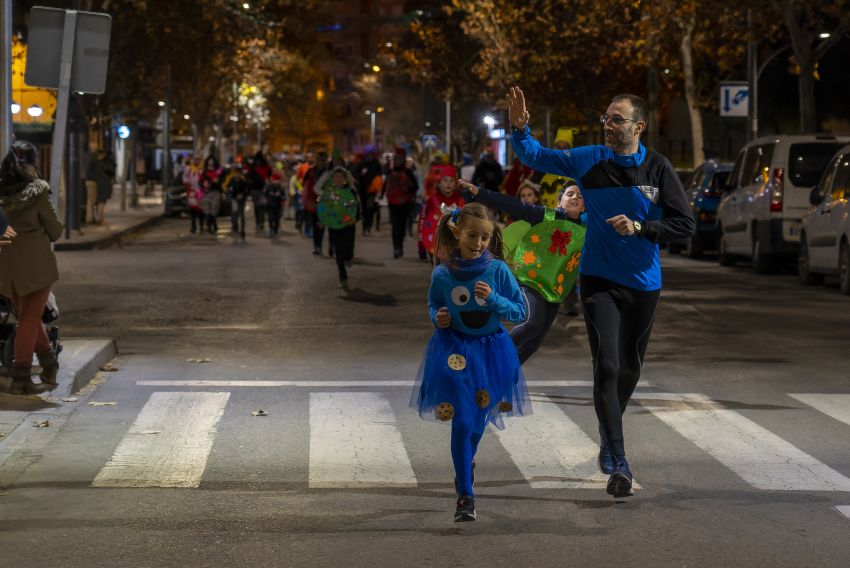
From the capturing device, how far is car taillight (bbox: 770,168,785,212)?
24.3m

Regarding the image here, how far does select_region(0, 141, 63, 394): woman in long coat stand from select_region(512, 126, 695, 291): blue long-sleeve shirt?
411 cm

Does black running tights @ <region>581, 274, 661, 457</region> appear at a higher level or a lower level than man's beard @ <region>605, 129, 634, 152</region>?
lower

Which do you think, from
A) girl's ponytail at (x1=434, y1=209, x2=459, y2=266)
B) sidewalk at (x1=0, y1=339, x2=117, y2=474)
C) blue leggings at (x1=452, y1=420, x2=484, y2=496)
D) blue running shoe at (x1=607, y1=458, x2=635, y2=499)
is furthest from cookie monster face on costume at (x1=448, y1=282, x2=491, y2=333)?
sidewalk at (x1=0, y1=339, x2=117, y2=474)

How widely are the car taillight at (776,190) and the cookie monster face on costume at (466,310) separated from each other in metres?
17.3

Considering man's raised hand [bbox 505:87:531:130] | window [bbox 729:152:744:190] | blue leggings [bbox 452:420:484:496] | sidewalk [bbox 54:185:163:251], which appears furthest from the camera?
sidewalk [bbox 54:185:163:251]

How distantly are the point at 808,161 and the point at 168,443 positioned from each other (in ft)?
53.6

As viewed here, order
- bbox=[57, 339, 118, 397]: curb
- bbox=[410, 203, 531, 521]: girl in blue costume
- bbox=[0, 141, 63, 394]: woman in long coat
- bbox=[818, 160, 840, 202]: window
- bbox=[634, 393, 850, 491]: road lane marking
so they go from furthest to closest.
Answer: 1. bbox=[818, 160, 840, 202]: window
2. bbox=[57, 339, 118, 397]: curb
3. bbox=[0, 141, 63, 394]: woman in long coat
4. bbox=[634, 393, 850, 491]: road lane marking
5. bbox=[410, 203, 531, 521]: girl in blue costume

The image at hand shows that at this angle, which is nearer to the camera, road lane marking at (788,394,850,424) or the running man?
the running man

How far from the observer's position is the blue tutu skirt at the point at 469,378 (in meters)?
7.66

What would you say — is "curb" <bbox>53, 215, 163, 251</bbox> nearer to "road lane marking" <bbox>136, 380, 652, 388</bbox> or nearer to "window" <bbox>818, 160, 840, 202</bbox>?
"window" <bbox>818, 160, 840, 202</bbox>

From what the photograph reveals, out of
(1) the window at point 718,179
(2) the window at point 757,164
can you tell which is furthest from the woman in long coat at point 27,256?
(1) the window at point 718,179

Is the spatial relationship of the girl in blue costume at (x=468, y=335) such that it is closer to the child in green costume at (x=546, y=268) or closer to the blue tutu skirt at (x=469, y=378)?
the blue tutu skirt at (x=469, y=378)

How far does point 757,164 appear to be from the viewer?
2569 centimetres

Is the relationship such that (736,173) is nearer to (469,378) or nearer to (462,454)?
(469,378)
